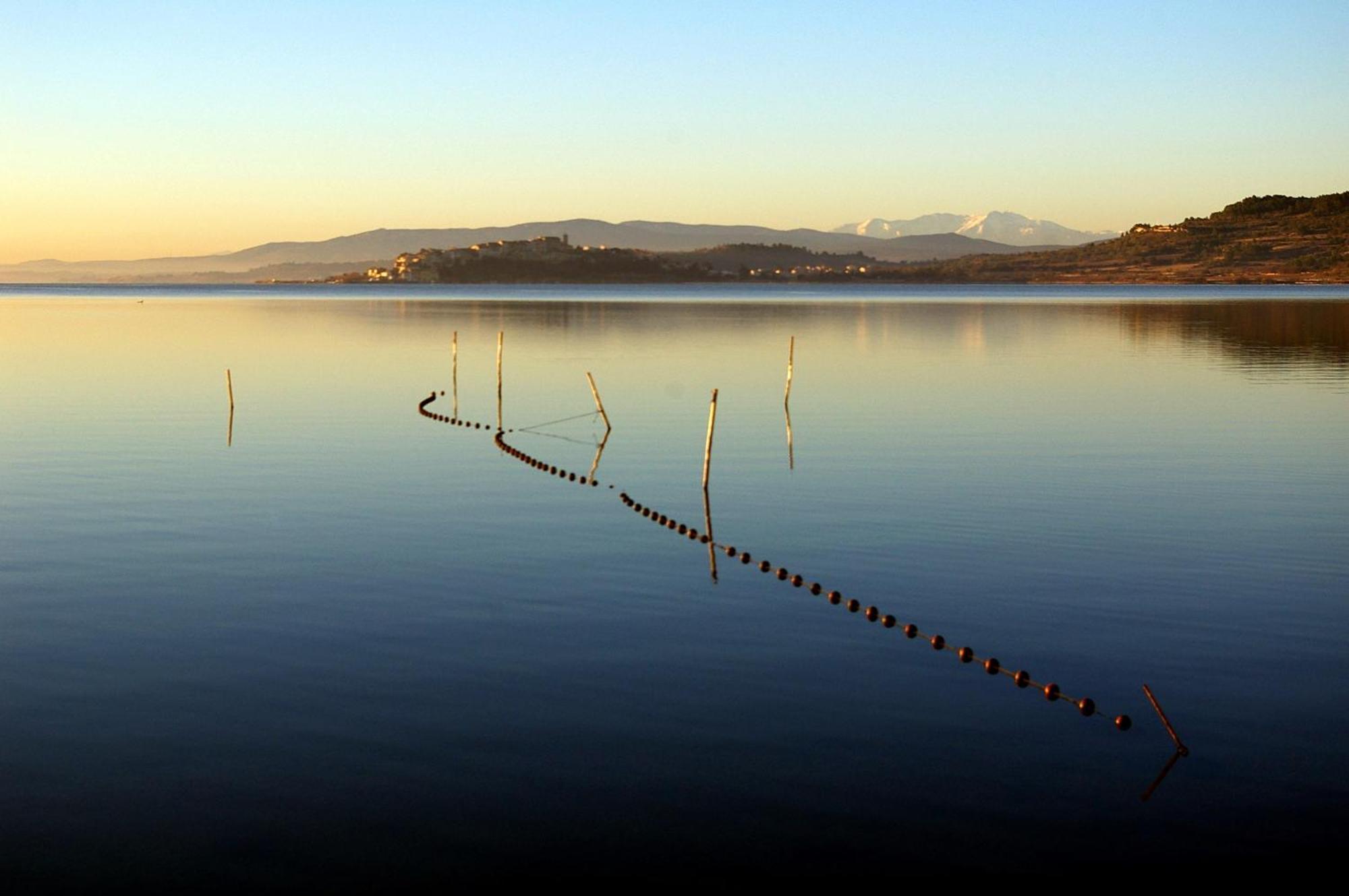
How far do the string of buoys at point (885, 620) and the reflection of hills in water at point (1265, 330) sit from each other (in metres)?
52.7

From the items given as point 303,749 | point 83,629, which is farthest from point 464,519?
point 303,749

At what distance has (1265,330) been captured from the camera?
125 m

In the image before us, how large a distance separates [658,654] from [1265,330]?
116999 millimetres

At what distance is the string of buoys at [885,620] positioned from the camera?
17.7 meters

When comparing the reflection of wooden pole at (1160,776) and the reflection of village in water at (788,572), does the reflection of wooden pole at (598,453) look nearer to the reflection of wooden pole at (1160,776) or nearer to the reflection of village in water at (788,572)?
the reflection of village in water at (788,572)

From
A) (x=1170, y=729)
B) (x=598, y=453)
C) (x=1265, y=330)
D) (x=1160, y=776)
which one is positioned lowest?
(x=1160, y=776)

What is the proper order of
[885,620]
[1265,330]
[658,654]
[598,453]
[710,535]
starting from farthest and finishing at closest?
1. [1265,330]
2. [598,453]
3. [710,535]
4. [885,620]
5. [658,654]

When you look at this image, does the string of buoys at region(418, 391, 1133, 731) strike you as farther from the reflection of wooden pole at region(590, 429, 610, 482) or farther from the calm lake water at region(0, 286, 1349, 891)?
the reflection of wooden pole at region(590, 429, 610, 482)

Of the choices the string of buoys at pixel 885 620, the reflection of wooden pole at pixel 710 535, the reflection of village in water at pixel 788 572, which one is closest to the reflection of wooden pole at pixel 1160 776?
the reflection of village in water at pixel 788 572

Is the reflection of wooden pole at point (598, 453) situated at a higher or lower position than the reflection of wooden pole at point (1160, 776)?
higher

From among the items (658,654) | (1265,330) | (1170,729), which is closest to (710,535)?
(658,654)

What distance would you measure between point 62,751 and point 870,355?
8153 centimetres

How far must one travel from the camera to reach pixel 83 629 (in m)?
21.3

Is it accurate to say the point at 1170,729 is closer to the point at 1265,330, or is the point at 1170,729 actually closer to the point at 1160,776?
the point at 1160,776
